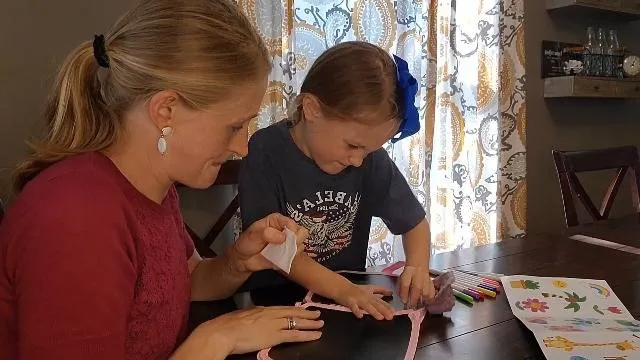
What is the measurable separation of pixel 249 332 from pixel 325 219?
0.52 m

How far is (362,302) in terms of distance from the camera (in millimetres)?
1005

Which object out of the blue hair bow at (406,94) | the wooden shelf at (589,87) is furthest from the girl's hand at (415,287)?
the wooden shelf at (589,87)

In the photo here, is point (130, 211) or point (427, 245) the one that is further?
point (427, 245)

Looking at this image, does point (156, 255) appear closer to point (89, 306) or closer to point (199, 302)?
point (89, 306)

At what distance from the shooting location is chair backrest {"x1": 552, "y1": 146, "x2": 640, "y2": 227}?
73.2 inches

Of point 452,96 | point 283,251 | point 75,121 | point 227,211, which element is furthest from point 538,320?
point 452,96

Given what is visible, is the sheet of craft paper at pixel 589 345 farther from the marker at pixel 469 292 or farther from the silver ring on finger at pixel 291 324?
the silver ring on finger at pixel 291 324

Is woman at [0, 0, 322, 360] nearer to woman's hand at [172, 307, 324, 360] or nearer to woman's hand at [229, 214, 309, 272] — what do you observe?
woman's hand at [172, 307, 324, 360]

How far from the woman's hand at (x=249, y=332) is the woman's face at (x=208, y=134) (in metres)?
0.22

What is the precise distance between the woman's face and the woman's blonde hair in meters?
0.02

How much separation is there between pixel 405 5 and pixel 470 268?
1.32 meters

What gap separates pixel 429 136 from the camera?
2.40m

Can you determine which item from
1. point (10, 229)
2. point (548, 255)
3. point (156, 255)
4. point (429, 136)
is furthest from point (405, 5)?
point (10, 229)

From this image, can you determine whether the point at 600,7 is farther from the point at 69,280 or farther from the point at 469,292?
the point at 69,280
